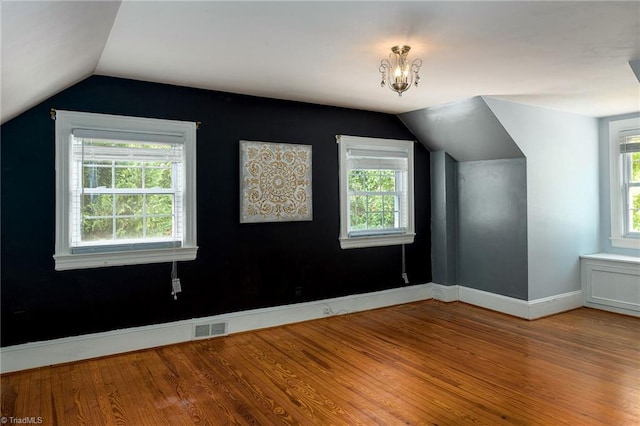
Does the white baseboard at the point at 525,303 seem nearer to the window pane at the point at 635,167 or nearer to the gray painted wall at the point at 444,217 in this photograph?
the gray painted wall at the point at 444,217

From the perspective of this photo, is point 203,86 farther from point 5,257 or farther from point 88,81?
point 5,257

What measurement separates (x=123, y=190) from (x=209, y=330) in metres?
1.52

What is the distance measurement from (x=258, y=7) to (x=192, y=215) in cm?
220

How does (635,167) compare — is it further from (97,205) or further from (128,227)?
(97,205)

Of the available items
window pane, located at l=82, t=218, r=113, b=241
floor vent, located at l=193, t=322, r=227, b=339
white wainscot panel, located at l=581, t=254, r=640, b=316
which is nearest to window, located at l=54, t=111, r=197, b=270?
window pane, located at l=82, t=218, r=113, b=241

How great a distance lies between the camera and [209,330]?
4012 mm

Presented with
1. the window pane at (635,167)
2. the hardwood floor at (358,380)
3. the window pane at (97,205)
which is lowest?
the hardwood floor at (358,380)

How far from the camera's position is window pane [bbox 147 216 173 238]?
3803 mm

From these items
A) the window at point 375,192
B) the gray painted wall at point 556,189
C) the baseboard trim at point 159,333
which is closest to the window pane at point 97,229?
the baseboard trim at point 159,333

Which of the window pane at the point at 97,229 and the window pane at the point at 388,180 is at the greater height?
the window pane at the point at 388,180

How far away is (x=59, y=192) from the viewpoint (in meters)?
3.37

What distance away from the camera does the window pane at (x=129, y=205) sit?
3641 millimetres

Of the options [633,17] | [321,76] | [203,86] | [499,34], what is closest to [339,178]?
[321,76]

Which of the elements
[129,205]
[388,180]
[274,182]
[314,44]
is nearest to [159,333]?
[129,205]
